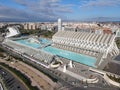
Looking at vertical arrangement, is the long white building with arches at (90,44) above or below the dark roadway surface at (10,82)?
above

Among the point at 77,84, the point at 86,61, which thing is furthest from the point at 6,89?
the point at 86,61

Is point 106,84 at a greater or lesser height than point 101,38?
lesser

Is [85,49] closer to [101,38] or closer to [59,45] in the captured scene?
[101,38]

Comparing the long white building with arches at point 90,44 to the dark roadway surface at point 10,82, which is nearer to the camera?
the dark roadway surface at point 10,82

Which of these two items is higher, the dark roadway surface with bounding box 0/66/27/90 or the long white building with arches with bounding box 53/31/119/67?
the long white building with arches with bounding box 53/31/119/67

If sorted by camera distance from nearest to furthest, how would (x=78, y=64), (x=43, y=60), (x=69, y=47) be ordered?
(x=78, y=64) < (x=43, y=60) < (x=69, y=47)

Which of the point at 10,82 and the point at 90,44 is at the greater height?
the point at 90,44

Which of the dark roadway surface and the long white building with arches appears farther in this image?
the long white building with arches

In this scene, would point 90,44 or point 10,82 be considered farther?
point 90,44
